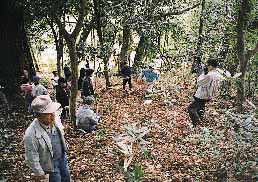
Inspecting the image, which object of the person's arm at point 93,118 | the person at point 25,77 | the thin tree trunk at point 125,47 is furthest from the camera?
the thin tree trunk at point 125,47

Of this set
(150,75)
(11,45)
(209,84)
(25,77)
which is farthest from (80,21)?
(150,75)

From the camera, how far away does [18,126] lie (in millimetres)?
12453

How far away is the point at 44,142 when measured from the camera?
555 centimetres

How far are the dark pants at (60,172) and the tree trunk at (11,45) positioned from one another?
9895 millimetres

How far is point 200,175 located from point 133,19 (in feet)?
37.4

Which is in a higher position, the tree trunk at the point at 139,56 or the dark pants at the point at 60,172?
the tree trunk at the point at 139,56

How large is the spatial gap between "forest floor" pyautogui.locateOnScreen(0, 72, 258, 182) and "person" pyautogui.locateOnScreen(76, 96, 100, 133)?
8.9 inches

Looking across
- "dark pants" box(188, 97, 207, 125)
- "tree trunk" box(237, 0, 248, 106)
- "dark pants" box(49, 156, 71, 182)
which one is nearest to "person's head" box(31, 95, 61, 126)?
"dark pants" box(49, 156, 71, 182)

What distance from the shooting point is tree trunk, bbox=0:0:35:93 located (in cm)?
1505

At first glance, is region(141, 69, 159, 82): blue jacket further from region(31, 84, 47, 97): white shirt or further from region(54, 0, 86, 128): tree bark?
region(54, 0, 86, 128): tree bark

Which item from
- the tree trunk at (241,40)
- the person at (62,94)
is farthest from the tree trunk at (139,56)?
the tree trunk at (241,40)

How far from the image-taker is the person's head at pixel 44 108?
5.34 metres

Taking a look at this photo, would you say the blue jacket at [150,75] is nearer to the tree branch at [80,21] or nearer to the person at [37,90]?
the person at [37,90]

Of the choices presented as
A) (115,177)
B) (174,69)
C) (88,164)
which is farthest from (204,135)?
(174,69)
